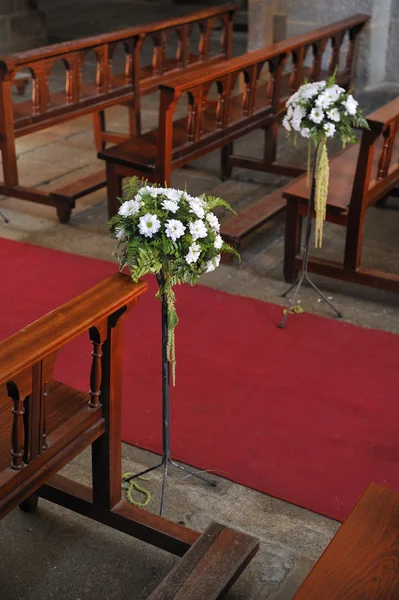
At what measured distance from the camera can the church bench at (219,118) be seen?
5.34 m

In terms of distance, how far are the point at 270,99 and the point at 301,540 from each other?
4.05m

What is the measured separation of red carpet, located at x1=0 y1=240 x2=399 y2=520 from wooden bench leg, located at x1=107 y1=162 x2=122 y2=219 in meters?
0.69

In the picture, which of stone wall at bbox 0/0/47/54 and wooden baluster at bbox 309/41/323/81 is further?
stone wall at bbox 0/0/47/54

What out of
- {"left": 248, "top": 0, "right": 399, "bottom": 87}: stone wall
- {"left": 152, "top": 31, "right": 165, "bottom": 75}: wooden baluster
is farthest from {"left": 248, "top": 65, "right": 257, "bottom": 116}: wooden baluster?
{"left": 248, "top": 0, "right": 399, "bottom": 87}: stone wall

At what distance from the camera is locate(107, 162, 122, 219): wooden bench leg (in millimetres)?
5605

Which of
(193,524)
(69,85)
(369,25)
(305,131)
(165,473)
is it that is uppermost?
(305,131)

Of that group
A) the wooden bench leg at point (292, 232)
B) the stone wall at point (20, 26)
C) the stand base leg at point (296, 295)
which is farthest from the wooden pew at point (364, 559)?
the stone wall at point (20, 26)

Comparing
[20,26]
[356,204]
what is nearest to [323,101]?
[356,204]

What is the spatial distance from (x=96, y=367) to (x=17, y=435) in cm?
37

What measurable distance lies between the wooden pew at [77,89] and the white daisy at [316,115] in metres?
2.15

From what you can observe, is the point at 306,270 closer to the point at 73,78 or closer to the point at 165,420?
the point at 165,420

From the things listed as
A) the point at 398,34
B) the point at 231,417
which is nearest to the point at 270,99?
the point at 398,34

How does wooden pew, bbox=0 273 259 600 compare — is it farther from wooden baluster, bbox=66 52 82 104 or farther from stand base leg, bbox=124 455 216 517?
wooden baluster, bbox=66 52 82 104

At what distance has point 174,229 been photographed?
2918mm
